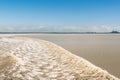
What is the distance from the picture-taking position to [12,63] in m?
15.4

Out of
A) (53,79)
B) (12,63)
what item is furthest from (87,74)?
(12,63)

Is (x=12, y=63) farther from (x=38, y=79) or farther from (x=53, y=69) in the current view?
(x=38, y=79)

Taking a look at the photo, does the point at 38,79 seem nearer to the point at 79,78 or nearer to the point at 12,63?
the point at 79,78

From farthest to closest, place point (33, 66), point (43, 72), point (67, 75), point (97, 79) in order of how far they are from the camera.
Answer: point (33, 66) < point (43, 72) < point (67, 75) < point (97, 79)

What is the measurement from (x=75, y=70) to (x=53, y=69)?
1308mm

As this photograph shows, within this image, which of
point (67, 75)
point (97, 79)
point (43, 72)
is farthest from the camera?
point (43, 72)

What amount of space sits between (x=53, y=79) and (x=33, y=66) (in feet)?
11.3

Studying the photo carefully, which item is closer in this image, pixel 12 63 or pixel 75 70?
pixel 75 70

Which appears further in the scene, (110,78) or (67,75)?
(67,75)

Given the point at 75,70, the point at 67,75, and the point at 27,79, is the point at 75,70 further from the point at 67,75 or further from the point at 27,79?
the point at 27,79

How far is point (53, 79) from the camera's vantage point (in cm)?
1194

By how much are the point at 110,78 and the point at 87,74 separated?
1377mm

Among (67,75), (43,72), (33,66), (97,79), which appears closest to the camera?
(97,79)

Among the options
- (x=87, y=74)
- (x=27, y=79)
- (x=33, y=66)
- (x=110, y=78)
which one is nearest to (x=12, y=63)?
(x=33, y=66)
